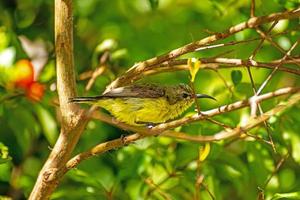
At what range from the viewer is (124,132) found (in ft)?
14.0

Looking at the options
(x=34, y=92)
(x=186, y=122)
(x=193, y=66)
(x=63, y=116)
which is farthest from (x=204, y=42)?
(x=34, y=92)

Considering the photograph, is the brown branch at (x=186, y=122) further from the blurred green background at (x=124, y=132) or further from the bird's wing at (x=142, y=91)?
the bird's wing at (x=142, y=91)

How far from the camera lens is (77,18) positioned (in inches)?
180

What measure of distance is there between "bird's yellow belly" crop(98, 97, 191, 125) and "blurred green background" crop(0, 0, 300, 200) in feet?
0.38

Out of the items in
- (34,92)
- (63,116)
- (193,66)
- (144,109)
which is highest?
(193,66)

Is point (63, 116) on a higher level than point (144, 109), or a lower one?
higher

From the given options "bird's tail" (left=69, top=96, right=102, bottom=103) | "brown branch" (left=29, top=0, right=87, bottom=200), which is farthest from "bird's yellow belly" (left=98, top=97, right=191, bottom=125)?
"brown branch" (left=29, top=0, right=87, bottom=200)

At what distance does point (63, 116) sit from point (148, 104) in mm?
1143

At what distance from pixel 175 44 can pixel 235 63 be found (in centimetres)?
165

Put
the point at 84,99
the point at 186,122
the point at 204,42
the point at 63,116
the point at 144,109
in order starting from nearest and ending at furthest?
1. the point at 186,122
2. the point at 204,42
3. the point at 63,116
4. the point at 84,99
5. the point at 144,109

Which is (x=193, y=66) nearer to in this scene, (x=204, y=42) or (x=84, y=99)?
(x=204, y=42)

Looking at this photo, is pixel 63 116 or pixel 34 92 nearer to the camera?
pixel 63 116

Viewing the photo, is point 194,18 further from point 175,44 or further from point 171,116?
point 171,116

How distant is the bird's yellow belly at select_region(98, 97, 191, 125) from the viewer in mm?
4180
